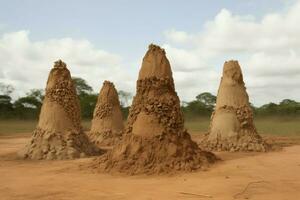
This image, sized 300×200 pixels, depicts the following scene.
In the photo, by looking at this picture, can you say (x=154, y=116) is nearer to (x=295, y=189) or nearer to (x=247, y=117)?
(x=295, y=189)

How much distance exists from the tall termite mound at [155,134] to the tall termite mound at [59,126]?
2.66 m

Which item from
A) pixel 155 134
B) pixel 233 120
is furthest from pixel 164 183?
pixel 233 120

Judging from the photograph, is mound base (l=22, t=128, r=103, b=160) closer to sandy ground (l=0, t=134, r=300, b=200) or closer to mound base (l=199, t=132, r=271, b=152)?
sandy ground (l=0, t=134, r=300, b=200)

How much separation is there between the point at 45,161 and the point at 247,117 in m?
6.52

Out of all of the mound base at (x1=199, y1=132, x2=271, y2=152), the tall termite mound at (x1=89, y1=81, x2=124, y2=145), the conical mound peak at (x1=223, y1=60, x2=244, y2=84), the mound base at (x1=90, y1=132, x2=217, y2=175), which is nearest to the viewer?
the mound base at (x1=90, y1=132, x2=217, y2=175)

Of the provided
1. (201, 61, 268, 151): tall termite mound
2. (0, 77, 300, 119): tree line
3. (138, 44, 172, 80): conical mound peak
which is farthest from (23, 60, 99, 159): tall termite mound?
(0, 77, 300, 119): tree line

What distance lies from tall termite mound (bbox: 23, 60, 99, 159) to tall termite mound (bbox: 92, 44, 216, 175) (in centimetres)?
266

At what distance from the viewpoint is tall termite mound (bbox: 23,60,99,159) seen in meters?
12.5

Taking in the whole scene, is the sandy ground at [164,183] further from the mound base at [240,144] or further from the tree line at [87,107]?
the tree line at [87,107]

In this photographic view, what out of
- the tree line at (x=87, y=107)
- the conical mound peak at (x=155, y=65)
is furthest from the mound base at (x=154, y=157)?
the tree line at (x=87, y=107)

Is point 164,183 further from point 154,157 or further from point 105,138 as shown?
point 105,138

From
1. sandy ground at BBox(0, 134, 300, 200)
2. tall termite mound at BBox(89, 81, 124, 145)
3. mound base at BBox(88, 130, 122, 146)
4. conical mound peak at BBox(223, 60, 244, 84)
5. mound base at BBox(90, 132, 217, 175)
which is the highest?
conical mound peak at BBox(223, 60, 244, 84)

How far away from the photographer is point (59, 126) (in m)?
12.9

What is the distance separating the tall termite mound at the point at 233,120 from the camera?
13977 mm
